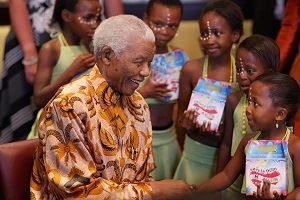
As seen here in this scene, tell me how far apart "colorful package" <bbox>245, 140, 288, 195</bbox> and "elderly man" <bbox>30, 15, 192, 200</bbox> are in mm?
279

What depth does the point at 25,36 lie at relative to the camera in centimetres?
274

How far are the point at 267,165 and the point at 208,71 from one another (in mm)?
689

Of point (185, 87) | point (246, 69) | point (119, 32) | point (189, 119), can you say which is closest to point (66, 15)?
point (185, 87)

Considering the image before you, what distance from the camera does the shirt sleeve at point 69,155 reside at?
5.59ft

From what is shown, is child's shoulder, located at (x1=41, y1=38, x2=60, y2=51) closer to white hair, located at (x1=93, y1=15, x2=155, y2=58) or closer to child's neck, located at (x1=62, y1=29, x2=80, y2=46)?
child's neck, located at (x1=62, y1=29, x2=80, y2=46)

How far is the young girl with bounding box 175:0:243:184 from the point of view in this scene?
2.53m

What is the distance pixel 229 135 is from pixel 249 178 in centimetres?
43

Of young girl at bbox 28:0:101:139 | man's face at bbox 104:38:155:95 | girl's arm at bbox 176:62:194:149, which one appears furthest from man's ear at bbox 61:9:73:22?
man's face at bbox 104:38:155:95

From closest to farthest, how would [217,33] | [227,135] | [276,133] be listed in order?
1. [276,133]
2. [227,135]
3. [217,33]

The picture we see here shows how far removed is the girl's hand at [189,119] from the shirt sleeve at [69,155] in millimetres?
782

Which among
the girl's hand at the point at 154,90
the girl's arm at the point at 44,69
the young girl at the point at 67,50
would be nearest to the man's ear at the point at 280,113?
the girl's hand at the point at 154,90

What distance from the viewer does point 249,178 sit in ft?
6.59

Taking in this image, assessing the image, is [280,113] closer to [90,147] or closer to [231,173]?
[231,173]

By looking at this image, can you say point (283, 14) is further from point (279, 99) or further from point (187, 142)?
point (279, 99)
